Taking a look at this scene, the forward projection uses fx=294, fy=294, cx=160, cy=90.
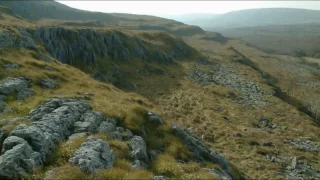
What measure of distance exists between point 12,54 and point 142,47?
174ft

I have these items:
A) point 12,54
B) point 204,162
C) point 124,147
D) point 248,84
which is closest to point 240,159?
point 204,162

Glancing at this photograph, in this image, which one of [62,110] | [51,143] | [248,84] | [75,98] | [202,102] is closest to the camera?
[51,143]

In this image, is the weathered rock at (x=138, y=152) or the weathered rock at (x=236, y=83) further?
the weathered rock at (x=236, y=83)

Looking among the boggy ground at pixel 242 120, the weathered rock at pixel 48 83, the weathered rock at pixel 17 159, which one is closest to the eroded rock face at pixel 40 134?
the weathered rock at pixel 17 159

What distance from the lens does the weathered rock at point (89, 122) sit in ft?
68.4

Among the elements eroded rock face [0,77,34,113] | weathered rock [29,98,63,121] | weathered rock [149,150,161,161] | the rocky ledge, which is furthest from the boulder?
weathered rock [149,150,161,161]

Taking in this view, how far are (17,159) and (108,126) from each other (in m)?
8.08

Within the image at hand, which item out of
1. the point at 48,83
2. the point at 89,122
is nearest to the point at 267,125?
the point at 48,83

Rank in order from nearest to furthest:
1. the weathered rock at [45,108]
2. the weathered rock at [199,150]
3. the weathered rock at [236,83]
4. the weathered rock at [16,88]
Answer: the weathered rock at [45,108], the weathered rock at [199,150], the weathered rock at [16,88], the weathered rock at [236,83]

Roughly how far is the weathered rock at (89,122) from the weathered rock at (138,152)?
2946mm

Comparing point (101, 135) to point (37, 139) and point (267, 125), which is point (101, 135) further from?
point (267, 125)

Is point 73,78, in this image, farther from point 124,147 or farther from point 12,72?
point 124,147

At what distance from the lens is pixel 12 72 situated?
95.8 feet

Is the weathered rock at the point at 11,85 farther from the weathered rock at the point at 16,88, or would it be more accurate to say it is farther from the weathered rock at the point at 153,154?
the weathered rock at the point at 153,154
